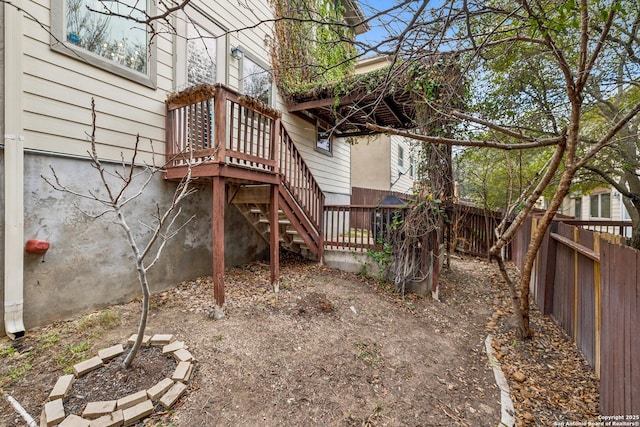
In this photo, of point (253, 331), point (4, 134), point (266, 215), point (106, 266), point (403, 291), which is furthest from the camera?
point (266, 215)

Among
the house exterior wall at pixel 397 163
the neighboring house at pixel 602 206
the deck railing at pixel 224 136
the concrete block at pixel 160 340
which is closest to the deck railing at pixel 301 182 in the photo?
the deck railing at pixel 224 136

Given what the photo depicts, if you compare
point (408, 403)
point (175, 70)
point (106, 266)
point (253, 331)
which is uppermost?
point (175, 70)

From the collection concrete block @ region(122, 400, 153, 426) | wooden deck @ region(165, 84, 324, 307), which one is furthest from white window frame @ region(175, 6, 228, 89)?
concrete block @ region(122, 400, 153, 426)

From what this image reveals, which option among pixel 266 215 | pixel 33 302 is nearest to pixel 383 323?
pixel 266 215

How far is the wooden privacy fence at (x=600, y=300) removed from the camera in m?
1.99

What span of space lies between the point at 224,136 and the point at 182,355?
272cm

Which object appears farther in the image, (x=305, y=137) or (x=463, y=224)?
(x=463, y=224)

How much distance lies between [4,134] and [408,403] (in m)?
4.96

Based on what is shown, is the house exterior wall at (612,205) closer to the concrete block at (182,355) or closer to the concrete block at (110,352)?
the concrete block at (182,355)

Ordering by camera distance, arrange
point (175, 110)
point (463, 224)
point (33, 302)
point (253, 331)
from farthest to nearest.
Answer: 1. point (463, 224)
2. point (175, 110)
3. point (253, 331)
4. point (33, 302)

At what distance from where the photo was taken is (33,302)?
10.5ft

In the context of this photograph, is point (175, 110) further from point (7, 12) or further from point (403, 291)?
point (403, 291)

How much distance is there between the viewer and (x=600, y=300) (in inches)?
103

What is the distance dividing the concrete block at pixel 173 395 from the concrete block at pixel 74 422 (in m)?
0.48
